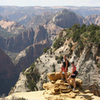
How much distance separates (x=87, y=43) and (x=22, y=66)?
140 metres

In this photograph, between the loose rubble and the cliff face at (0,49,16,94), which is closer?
the loose rubble

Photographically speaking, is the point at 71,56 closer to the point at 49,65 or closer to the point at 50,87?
the point at 49,65

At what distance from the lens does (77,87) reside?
26.7m

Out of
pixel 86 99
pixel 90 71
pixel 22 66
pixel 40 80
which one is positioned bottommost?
pixel 22 66

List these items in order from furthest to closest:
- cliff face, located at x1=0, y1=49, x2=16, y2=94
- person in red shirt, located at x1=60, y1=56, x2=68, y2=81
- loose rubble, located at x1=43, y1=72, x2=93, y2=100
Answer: cliff face, located at x1=0, y1=49, x2=16, y2=94 < person in red shirt, located at x1=60, y1=56, x2=68, y2=81 < loose rubble, located at x1=43, y1=72, x2=93, y2=100

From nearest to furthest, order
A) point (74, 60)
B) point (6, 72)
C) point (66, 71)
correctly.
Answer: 1. point (66, 71)
2. point (74, 60)
3. point (6, 72)

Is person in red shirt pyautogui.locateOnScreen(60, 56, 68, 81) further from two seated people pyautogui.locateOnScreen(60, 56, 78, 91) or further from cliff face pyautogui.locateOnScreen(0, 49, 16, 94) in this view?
cliff face pyautogui.locateOnScreen(0, 49, 16, 94)

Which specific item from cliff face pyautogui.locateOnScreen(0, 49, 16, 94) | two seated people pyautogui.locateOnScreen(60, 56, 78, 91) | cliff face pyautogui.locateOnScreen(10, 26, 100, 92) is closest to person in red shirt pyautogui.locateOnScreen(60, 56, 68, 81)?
two seated people pyautogui.locateOnScreen(60, 56, 78, 91)

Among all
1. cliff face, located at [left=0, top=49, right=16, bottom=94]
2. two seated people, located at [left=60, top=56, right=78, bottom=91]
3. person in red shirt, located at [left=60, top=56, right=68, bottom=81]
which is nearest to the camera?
two seated people, located at [left=60, top=56, right=78, bottom=91]

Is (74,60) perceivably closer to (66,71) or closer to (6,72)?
(66,71)

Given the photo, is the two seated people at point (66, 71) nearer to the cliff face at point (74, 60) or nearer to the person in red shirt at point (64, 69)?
the person in red shirt at point (64, 69)

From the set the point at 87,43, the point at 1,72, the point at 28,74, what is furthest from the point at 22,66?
the point at 87,43

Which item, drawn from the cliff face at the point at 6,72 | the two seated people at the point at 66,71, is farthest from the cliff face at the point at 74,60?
the cliff face at the point at 6,72

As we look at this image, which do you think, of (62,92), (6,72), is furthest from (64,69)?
(6,72)
